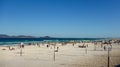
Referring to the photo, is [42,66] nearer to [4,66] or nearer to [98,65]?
[4,66]

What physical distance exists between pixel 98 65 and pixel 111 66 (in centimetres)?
110

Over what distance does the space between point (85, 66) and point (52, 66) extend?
2.67 metres

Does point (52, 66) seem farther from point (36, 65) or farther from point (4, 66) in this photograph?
point (4, 66)

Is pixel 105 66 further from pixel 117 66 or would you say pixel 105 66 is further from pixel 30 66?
pixel 30 66

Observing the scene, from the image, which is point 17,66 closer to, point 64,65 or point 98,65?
point 64,65

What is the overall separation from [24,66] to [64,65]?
3.38 meters

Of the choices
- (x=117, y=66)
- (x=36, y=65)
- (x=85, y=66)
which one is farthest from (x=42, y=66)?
(x=117, y=66)

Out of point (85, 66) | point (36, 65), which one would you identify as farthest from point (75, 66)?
point (36, 65)

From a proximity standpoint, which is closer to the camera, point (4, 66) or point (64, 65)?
point (4, 66)

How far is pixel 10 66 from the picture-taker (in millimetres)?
17391

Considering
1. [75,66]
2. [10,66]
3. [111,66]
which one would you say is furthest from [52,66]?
[111,66]

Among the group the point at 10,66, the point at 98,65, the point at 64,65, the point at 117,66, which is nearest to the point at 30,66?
the point at 10,66

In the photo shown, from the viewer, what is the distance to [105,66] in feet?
58.1

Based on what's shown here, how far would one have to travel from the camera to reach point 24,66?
Answer: 17.4 metres
